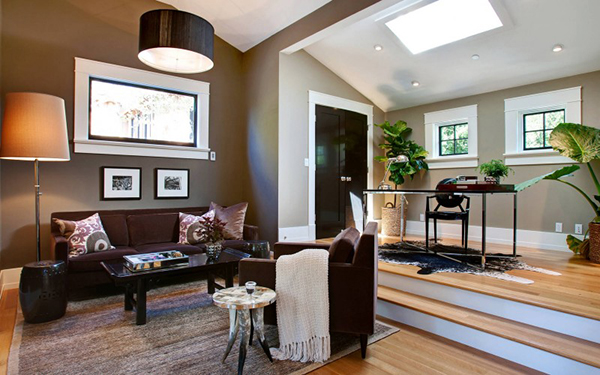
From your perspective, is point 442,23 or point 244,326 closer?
point 244,326

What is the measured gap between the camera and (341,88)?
229 inches

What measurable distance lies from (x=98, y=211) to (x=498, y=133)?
570 centimetres

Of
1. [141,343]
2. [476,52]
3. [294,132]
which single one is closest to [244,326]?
[141,343]

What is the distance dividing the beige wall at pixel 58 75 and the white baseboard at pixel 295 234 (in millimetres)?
1416

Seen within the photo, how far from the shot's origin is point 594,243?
3.80 meters

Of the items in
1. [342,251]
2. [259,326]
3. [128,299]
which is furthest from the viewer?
[128,299]

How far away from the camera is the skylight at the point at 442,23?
4.06 meters

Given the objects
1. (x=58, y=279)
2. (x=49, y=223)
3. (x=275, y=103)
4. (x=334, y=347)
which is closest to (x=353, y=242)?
(x=334, y=347)

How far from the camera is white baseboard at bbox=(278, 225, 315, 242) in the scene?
4.88 metres

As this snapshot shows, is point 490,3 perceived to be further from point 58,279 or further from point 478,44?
point 58,279

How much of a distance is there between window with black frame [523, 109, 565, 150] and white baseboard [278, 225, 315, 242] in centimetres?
342

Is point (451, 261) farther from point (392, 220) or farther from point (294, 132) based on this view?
point (294, 132)

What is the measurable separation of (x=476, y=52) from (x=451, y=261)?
284 centimetres

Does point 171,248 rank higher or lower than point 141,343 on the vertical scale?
higher
